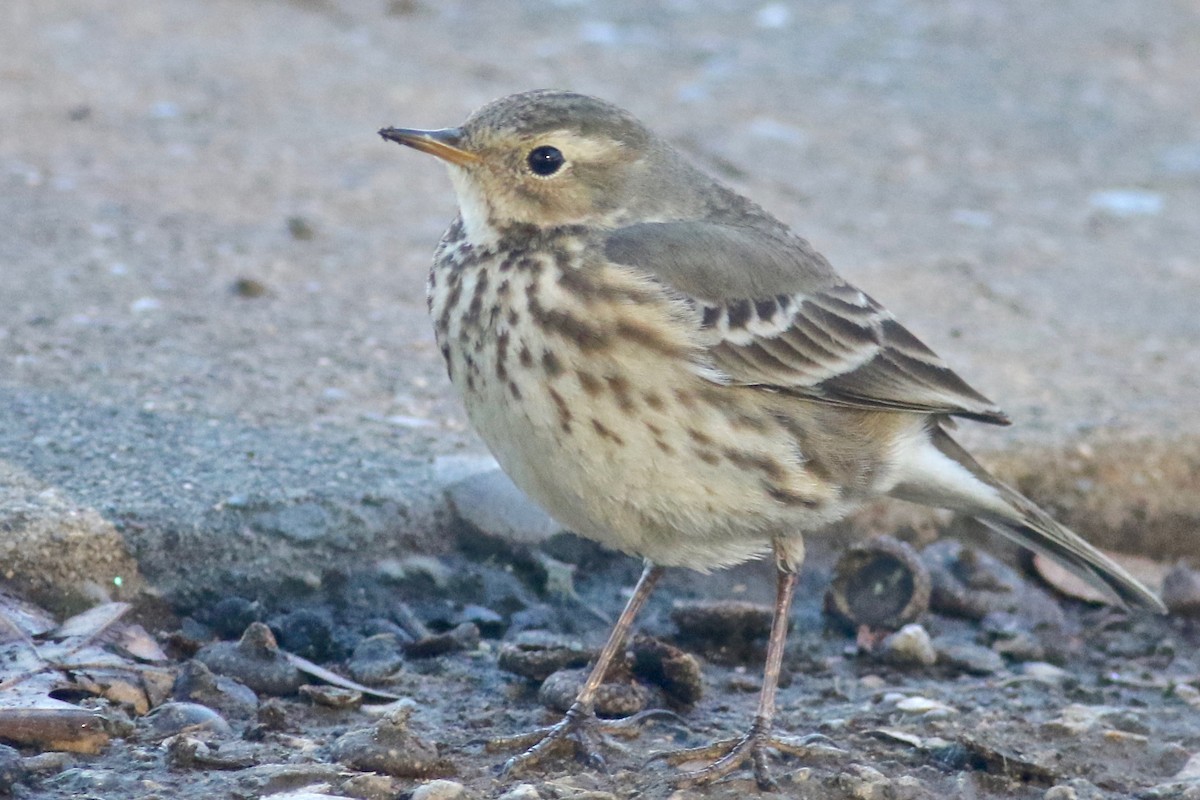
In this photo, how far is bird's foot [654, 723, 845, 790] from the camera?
11.8 feet

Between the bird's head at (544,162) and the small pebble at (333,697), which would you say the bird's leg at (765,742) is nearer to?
the small pebble at (333,697)

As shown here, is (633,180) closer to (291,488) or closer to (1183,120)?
(291,488)

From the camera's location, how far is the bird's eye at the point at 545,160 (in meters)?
3.95

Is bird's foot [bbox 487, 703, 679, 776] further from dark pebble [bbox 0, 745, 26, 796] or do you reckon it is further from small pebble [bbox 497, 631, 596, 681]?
dark pebble [bbox 0, 745, 26, 796]

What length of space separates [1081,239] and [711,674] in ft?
12.1

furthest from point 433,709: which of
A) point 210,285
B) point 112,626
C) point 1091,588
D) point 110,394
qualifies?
point 210,285

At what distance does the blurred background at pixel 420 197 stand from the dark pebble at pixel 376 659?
0.47 m

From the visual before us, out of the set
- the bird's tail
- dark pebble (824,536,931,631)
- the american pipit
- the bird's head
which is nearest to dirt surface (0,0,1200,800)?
dark pebble (824,536,931,631)

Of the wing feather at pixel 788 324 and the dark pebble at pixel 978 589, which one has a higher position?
the wing feather at pixel 788 324

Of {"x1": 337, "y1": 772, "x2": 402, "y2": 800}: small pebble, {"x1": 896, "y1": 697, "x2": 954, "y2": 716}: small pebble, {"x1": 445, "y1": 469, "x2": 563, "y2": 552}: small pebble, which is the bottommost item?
{"x1": 337, "y1": 772, "x2": 402, "y2": 800}: small pebble

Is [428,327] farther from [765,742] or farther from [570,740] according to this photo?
[765,742]

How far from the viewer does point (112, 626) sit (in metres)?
3.80

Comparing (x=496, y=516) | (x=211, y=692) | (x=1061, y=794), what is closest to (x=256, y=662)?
(x=211, y=692)

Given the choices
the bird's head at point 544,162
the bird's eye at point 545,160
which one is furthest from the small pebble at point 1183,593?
the bird's eye at point 545,160
